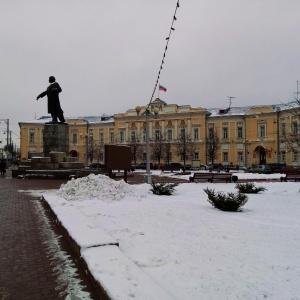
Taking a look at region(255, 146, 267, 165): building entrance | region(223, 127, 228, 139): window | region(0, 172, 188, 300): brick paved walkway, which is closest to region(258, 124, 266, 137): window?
region(255, 146, 267, 165): building entrance

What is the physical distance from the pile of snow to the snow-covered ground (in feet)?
0.62

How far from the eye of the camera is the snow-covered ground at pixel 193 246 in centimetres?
396

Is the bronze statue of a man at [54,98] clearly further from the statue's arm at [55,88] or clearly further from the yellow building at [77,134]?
the yellow building at [77,134]

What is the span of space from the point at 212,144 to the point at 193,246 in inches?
2289

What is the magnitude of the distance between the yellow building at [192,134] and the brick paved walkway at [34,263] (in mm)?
51198

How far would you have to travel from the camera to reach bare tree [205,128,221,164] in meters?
62.4

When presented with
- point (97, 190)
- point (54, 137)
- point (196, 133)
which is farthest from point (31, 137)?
point (97, 190)

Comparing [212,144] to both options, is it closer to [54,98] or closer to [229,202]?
[54,98]

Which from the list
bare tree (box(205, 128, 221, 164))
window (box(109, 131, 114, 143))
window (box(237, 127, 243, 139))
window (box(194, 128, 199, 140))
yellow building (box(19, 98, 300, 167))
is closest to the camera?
yellow building (box(19, 98, 300, 167))

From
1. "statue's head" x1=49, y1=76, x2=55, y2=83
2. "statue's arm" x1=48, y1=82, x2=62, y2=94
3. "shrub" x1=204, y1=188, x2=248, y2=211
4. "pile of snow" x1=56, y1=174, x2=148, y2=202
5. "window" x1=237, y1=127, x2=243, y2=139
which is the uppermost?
"statue's head" x1=49, y1=76, x2=55, y2=83

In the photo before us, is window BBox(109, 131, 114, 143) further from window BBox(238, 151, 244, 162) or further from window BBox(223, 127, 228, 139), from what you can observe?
window BBox(238, 151, 244, 162)

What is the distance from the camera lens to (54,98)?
26.2 meters

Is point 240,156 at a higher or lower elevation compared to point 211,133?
lower

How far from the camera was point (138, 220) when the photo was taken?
26.2 feet
